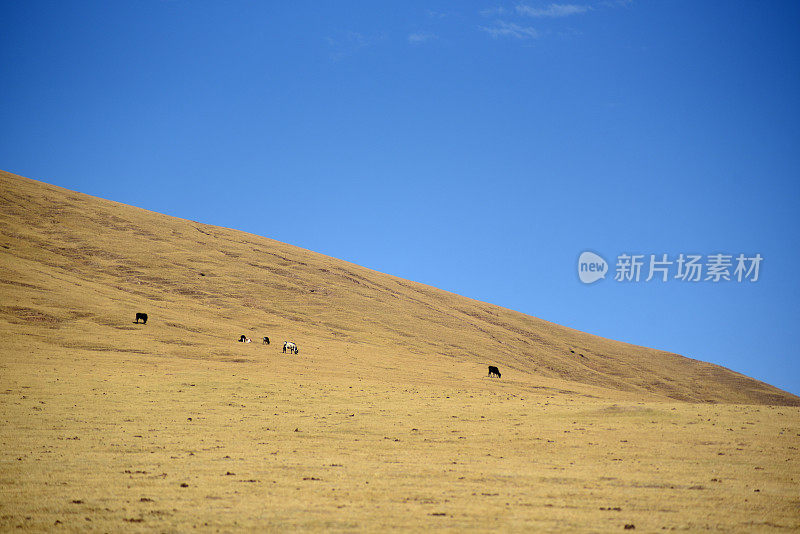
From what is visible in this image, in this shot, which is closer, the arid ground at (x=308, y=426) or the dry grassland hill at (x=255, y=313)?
the arid ground at (x=308, y=426)

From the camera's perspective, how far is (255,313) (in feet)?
197

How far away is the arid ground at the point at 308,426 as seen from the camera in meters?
12.1

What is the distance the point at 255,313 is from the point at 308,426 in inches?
1517

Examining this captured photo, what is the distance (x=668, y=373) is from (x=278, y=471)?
241 ft

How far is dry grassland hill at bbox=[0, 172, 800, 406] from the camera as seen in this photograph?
45.1 metres

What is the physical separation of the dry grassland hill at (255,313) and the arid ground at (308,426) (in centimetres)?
39

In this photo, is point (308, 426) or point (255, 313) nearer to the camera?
point (308, 426)

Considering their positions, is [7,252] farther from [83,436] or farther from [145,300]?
[83,436]

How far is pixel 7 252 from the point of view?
2288 inches

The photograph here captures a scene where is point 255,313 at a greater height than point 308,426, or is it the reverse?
point 255,313

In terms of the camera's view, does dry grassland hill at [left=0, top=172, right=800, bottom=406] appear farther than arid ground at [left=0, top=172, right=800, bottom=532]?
Yes

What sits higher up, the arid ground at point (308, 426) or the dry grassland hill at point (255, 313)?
the dry grassland hill at point (255, 313)

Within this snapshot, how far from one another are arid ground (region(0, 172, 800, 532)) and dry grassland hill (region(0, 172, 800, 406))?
1.29ft

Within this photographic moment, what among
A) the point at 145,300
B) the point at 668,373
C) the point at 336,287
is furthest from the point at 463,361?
the point at 668,373
